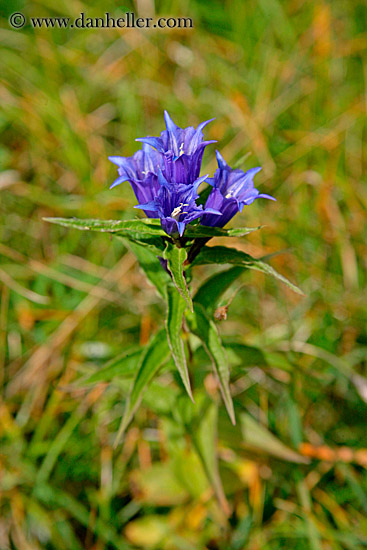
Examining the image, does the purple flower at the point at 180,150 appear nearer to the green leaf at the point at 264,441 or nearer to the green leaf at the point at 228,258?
the green leaf at the point at 228,258

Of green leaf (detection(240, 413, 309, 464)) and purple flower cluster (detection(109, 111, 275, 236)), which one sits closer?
purple flower cluster (detection(109, 111, 275, 236))

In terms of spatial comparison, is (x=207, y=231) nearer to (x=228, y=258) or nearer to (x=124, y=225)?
(x=228, y=258)

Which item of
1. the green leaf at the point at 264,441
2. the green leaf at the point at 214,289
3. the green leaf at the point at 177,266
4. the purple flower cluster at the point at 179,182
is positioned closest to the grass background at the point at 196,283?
the green leaf at the point at 264,441

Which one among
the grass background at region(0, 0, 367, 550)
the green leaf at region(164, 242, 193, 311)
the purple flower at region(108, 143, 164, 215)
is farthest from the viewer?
the grass background at region(0, 0, 367, 550)

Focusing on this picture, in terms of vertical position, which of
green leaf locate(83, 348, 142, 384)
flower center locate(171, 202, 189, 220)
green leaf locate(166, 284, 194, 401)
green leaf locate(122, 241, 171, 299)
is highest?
flower center locate(171, 202, 189, 220)

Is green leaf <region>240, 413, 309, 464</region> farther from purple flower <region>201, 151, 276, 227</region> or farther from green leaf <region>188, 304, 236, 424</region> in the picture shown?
purple flower <region>201, 151, 276, 227</region>

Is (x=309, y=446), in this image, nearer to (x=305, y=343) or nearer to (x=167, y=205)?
(x=305, y=343)
